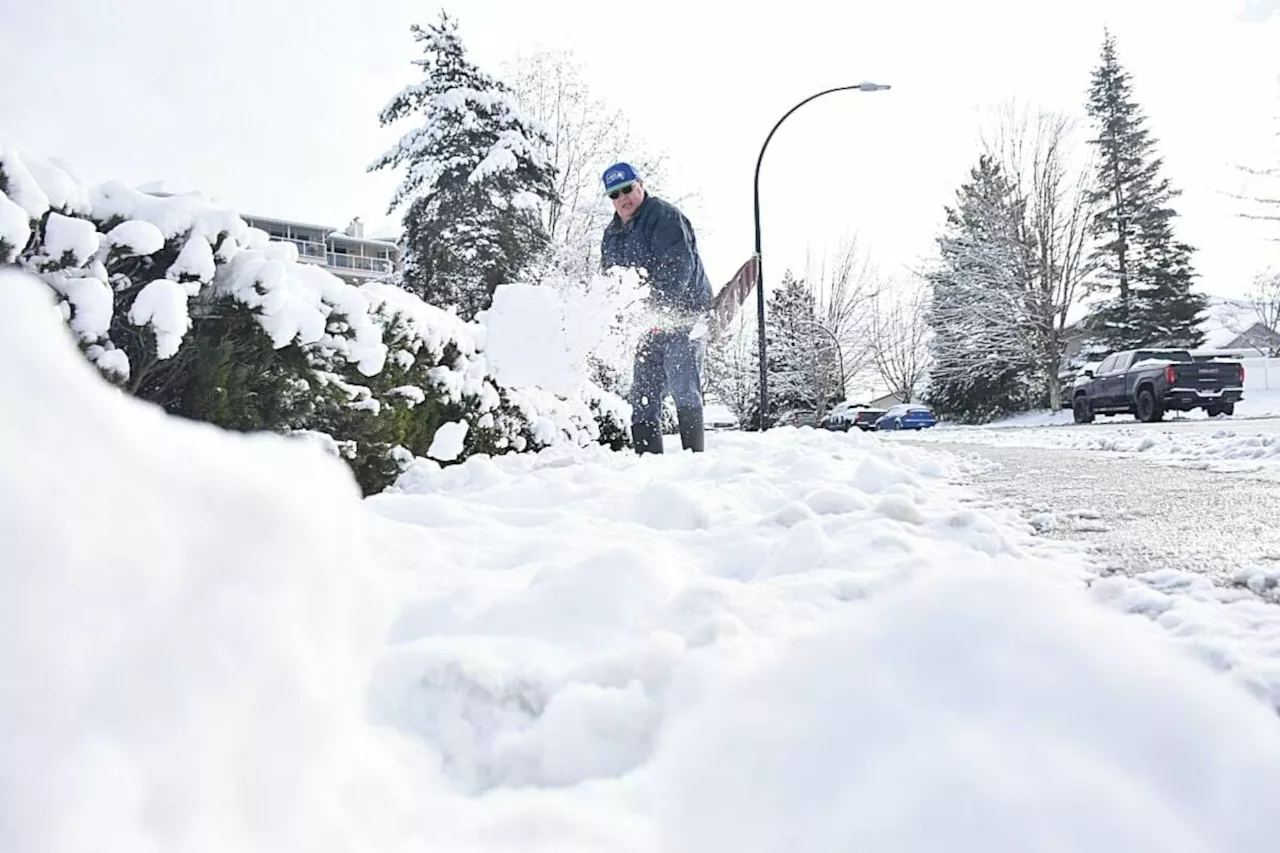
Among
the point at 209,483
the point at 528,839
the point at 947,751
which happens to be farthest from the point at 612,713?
the point at 209,483

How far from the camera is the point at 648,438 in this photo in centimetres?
539

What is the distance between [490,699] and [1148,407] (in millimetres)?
17913

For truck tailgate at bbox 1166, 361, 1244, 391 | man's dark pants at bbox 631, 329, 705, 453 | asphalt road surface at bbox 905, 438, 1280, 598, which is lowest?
asphalt road surface at bbox 905, 438, 1280, 598

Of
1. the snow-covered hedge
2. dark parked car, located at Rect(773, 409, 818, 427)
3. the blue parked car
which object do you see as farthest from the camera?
dark parked car, located at Rect(773, 409, 818, 427)

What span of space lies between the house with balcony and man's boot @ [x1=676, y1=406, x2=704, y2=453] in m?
55.2

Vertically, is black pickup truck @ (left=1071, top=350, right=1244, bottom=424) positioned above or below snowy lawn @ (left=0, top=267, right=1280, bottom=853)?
above

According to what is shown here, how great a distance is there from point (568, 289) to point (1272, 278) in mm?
44890

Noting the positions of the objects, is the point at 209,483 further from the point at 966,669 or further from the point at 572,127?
the point at 572,127

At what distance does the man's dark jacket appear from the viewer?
16.4ft

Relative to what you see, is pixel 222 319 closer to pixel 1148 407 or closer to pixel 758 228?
pixel 758 228

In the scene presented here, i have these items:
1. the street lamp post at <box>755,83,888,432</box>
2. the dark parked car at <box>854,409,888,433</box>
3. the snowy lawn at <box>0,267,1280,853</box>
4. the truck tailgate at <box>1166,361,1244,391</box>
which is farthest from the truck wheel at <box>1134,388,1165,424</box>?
the snowy lawn at <box>0,267,1280,853</box>

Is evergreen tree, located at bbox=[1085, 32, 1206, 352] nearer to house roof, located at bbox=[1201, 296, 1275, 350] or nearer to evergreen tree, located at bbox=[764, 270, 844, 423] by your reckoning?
evergreen tree, located at bbox=[764, 270, 844, 423]

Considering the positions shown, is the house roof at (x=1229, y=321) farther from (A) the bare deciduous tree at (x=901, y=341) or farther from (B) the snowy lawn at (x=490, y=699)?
(B) the snowy lawn at (x=490, y=699)

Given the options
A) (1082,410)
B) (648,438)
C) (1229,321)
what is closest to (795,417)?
(1082,410)
